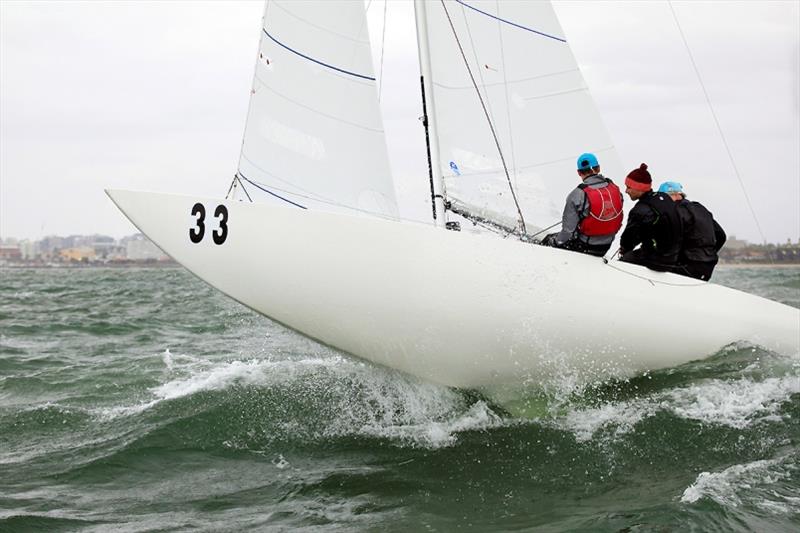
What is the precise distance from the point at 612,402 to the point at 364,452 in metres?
1.71

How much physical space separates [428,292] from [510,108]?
7.32 feet

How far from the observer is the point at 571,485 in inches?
159

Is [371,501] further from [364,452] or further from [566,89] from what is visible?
[566,89]

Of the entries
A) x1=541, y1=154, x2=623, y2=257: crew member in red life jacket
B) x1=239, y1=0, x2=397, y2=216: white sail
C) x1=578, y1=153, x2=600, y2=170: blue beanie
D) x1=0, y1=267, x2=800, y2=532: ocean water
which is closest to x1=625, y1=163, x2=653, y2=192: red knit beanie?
x1=541, y1=154, x2=623, y2=257: crew member in red life jacket

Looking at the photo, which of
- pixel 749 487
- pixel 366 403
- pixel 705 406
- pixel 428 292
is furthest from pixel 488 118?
pixel 749 487

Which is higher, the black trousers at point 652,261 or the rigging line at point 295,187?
the rigging line at point 295,187

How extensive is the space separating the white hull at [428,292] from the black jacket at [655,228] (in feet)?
0.99

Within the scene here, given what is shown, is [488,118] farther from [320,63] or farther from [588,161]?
[320,63]

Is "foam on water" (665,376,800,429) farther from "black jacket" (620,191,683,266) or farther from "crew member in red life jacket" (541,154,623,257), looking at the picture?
"crew member in red life jacket" (541,154,623,257)

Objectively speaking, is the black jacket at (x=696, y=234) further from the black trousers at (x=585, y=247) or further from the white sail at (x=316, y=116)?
the white sail at (x=316, y=116)

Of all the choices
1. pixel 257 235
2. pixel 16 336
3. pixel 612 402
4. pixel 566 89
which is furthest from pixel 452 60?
pixel 16 336

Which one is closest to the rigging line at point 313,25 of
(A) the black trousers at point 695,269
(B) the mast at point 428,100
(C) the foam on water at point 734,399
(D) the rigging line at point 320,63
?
(D) the rigging line at point 320,63

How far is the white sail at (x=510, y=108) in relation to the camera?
599cm

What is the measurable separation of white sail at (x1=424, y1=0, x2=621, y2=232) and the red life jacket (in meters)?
1.16
